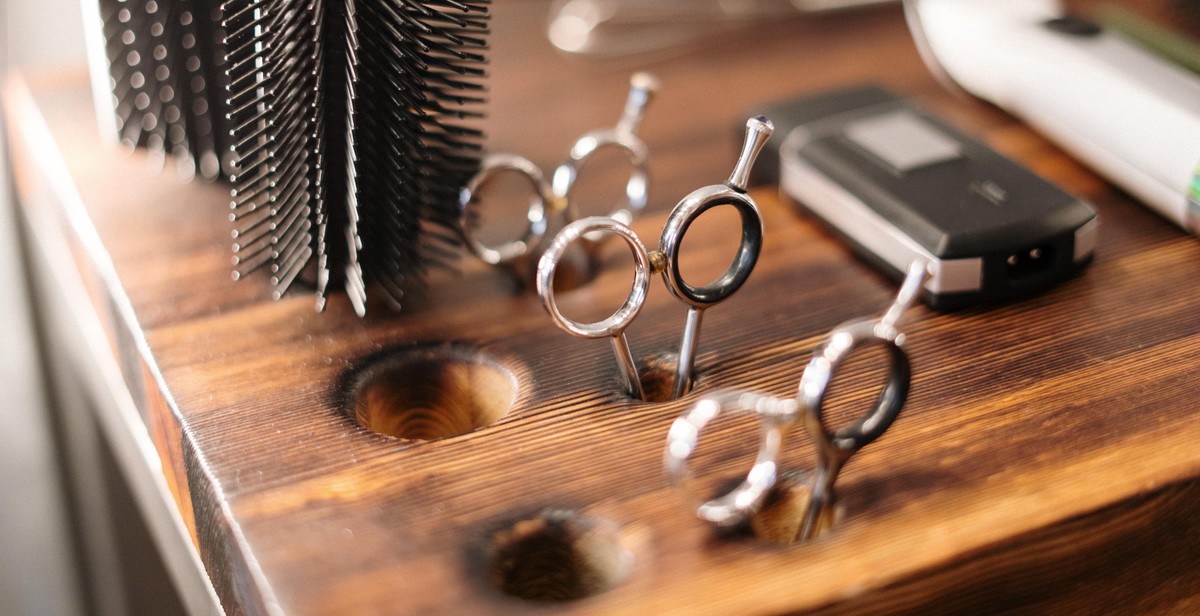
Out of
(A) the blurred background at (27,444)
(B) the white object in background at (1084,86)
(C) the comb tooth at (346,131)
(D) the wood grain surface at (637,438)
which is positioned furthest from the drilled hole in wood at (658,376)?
(A) the blurred background at (27,444)

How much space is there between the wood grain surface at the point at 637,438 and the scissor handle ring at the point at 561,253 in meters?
0.04

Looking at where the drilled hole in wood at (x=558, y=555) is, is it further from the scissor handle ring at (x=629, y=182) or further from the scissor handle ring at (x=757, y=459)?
the scissor handle ring at (x=629, y=182)

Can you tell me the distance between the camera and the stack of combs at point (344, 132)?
1.45 feet

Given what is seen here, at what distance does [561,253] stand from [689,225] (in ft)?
0.17

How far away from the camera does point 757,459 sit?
15.4 inches

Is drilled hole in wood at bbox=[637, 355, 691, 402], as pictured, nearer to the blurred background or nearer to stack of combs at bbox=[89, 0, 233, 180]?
stack of combs at bbox=[89, 0, 233, 180]

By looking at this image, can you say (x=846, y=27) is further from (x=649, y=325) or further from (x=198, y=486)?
(x=198, y=486)

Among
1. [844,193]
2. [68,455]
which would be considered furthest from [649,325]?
[68,455]

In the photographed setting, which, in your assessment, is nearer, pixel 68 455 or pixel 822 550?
pixel 822 550

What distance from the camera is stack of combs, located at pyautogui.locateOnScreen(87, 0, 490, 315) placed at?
442 mm

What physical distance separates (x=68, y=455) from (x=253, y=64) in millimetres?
449

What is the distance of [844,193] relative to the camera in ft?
1.71

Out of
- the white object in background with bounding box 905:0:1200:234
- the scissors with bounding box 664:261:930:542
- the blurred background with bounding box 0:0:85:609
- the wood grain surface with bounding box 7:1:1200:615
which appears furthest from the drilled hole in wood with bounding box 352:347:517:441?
the blurred background with bounding box 0:0:85:609

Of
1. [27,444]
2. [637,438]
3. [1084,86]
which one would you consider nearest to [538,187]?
[637,438]
